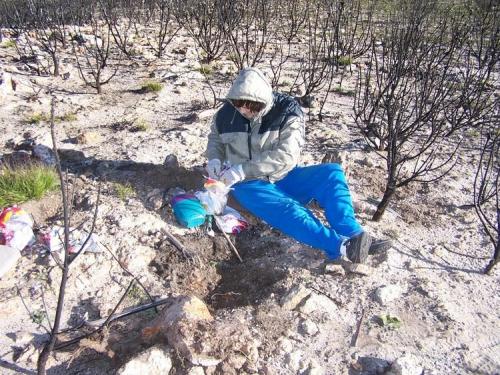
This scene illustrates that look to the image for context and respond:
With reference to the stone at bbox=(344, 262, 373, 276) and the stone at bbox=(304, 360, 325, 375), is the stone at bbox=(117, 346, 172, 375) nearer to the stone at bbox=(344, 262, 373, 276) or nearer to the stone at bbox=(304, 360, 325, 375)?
the stone at bbox=(304, 360, 325, 375)

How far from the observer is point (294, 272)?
2543 mm

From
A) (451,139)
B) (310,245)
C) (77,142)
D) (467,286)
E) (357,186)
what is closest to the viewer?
(467,286)

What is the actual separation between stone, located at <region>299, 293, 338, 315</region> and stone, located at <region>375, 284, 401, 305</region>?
26 cm

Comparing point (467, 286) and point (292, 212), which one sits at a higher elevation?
point (292, 212)

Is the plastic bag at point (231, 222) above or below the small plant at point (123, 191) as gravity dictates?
below

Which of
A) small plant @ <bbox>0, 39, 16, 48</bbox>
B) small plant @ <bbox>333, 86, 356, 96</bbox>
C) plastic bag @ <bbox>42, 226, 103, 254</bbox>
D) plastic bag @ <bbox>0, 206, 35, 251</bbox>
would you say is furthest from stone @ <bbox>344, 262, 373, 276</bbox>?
small plant @ <bbox>0, 39, 16, 48</bbox>

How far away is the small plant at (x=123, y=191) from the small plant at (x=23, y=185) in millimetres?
464

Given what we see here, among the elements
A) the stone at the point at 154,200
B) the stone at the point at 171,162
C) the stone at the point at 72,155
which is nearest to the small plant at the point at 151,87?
the stone at the point at 72,155

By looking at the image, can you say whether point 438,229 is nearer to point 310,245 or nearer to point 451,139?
point 310,245

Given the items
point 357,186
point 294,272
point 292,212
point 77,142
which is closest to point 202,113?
point 77,142

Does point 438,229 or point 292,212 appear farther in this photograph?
point 438,229

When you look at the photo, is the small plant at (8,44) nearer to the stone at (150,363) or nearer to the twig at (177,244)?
the twig at (177,244)

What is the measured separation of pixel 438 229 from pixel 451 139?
176 centimetres

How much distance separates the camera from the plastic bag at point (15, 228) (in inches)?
100
